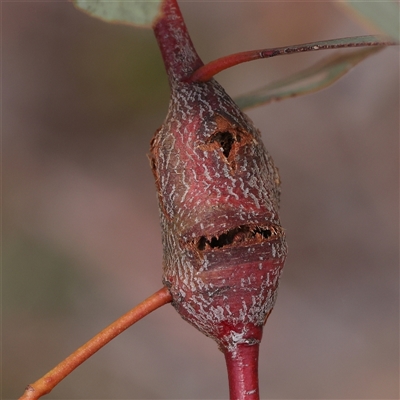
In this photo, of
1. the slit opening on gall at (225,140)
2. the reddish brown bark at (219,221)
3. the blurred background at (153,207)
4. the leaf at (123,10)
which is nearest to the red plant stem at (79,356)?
the reddish brown bark at (219,221)

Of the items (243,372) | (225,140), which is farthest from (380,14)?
(243,372)

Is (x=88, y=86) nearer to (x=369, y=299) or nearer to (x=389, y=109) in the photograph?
(x=389, y=109)

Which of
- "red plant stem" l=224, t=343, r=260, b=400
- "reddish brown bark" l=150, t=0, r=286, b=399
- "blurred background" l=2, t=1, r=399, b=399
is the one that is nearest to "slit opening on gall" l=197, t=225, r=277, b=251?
"reddish brown bark" l=150, t=0, r=286, b=399

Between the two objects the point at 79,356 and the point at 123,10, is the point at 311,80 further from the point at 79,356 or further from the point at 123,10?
the point at 79,356

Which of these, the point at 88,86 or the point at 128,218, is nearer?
the point at 88,86

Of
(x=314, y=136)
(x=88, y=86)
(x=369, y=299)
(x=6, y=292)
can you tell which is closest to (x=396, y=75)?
(x=314, y=136)

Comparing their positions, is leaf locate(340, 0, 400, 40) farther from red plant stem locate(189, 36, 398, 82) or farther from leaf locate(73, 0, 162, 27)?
leaf locate(73, 0, 162, 27)

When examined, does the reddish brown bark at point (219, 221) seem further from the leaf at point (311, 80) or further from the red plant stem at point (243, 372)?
the leaf at point (311, 80)
